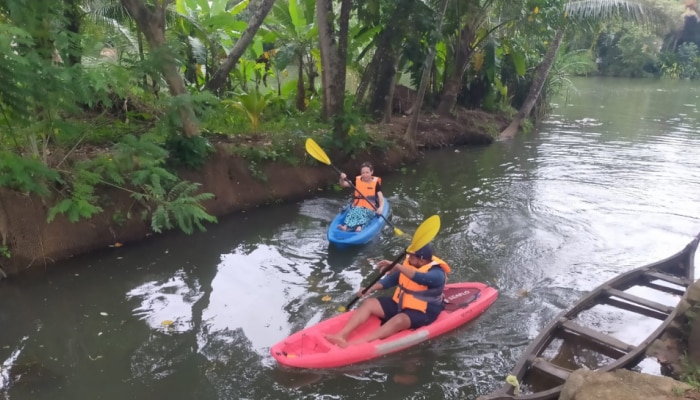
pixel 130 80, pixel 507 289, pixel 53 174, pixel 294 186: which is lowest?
pixel 507 289

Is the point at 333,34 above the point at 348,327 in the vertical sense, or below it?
above

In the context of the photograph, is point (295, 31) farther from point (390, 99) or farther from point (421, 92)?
point (421, 92)

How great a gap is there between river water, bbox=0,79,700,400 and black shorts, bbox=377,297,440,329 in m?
0.23

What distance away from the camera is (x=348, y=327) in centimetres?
525

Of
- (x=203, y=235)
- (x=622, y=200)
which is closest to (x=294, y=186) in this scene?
(x=203, y=235)

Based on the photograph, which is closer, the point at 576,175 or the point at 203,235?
the point at 203,235

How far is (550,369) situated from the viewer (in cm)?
431

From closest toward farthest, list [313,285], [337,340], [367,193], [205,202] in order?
[337,340], [313,285], [367,193], [205,202]

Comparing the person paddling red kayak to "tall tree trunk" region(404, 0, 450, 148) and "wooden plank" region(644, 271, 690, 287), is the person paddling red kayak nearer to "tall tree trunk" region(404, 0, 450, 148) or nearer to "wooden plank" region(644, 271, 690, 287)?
"wooden plank" region(644, 271, 690, 287)

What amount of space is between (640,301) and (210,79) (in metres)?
8.45

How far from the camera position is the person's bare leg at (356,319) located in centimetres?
511

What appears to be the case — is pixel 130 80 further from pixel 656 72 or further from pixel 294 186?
pixel 656 72

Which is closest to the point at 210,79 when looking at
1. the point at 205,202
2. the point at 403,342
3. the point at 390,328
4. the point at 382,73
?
the point at 205,202

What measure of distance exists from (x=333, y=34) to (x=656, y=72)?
34308mm
